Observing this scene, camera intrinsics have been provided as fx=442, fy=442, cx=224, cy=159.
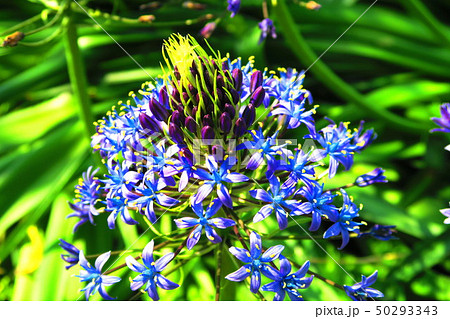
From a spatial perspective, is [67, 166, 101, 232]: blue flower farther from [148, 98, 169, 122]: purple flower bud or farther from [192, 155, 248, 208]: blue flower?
[192, 155, 248, 208]: blue flower

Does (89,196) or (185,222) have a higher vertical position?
(89,196)

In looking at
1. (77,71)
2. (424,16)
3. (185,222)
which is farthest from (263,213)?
(424,16)

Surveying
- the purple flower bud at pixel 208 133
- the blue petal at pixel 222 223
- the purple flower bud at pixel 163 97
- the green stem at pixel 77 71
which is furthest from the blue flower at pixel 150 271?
the green stem at pixel 77 71

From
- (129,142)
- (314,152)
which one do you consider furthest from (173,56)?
(314,152)

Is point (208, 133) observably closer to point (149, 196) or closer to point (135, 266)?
point (149, 196)

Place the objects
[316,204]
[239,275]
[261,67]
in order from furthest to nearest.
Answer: [261,67] → [316,204] → [239,275]

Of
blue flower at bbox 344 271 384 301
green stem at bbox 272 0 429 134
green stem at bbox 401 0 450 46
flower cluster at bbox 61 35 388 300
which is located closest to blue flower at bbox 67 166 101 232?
flower cluster at bbox 61 35 388 300
